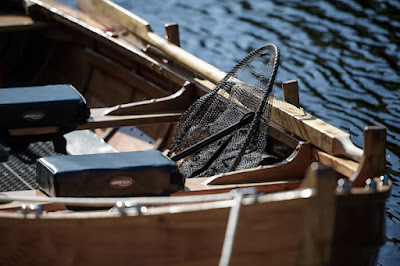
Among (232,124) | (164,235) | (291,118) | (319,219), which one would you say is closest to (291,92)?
(291,118)

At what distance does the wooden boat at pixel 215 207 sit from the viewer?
2.52 m

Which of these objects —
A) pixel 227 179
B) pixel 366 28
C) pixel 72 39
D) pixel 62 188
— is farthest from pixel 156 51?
pixel 366 28

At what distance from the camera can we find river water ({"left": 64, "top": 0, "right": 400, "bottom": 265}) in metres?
6.96

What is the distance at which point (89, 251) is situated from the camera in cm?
276

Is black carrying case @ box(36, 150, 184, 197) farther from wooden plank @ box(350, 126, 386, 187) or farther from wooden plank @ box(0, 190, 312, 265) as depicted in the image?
wooden plank @ box(350, 126, 386, 187)

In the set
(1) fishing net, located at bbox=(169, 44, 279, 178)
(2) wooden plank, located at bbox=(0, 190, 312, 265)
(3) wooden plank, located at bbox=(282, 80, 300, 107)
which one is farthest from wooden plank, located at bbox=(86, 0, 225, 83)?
(2) wooden plank, located at bbox=(0, 190, 312, 265)

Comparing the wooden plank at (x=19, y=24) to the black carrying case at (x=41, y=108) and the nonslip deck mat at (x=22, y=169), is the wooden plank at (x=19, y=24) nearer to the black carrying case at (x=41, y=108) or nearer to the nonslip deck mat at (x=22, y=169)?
the nonslip deck mat at (x=22, y=169)

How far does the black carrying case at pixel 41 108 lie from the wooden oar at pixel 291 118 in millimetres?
951

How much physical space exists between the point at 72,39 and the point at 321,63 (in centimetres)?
347

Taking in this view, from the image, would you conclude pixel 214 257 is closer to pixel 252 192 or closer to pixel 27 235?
pixel 252 192

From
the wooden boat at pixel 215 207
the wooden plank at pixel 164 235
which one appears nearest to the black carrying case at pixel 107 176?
the wooden boat at pixel 215 207

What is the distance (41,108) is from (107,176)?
1103 millimetres

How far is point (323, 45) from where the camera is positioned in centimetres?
898

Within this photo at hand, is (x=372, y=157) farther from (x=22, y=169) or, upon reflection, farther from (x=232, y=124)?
(x=22, y=169)
